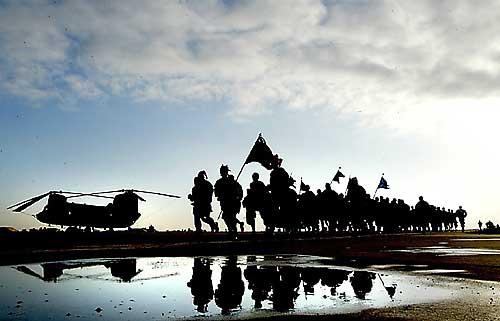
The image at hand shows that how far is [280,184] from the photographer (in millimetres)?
30688

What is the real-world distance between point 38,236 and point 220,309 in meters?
19.6

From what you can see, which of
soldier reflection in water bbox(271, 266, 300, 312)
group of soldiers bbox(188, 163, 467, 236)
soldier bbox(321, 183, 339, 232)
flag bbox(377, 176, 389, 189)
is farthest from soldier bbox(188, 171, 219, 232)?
flag bbox(377, 176, 389, 189)

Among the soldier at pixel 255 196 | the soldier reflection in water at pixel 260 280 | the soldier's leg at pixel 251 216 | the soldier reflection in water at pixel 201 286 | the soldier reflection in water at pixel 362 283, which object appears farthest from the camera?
the soldier's leg at pixel 251 216

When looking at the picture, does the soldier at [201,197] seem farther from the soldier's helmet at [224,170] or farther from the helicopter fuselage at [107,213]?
the helicopter fuselage at [107,213]

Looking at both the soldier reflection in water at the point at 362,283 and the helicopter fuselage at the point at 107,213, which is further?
the helicopter fuselage at the point at 107,213

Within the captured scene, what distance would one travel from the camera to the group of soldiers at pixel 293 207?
Answer: 2556 centimetres

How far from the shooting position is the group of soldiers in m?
25.6

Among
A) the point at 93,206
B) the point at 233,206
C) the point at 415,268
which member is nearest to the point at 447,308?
the point at 415,268

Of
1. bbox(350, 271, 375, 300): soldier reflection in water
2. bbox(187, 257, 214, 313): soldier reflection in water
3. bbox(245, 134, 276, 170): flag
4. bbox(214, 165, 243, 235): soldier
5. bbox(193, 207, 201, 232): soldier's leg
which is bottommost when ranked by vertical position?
bbox(350, 271, 375, 300): soldier reflection in water

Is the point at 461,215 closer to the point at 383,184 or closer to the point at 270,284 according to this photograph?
the point at 383,184

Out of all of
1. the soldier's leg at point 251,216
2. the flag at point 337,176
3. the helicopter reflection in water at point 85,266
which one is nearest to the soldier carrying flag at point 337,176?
the flag at point 337,176

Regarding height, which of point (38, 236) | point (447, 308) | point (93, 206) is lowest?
point (447, 308)

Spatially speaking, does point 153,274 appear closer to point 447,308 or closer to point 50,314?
point 50,314

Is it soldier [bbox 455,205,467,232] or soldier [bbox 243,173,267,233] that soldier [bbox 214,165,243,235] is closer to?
soldier [bbox 243,173,267,233]
